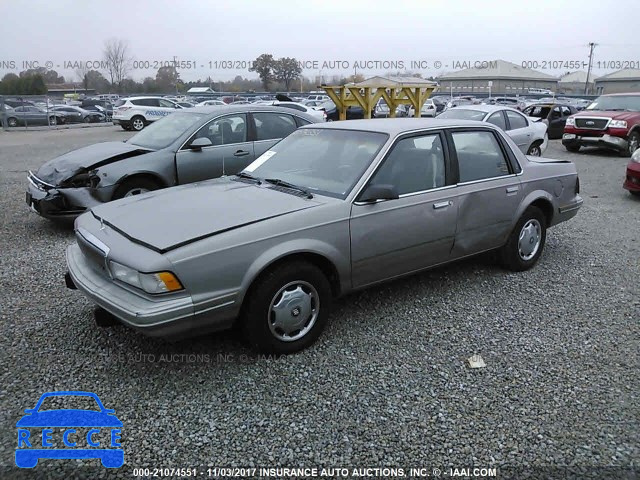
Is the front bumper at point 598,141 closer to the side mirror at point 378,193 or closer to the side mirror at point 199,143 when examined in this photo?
the side mirror at point 199,143

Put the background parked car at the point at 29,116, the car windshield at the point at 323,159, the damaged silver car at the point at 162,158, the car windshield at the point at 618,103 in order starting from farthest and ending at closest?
the background parked car at the point at 29,116, the car windshield at the point at 618,103, the damaged silver car at the point at 162,158, the car windshield at the point at 323,159

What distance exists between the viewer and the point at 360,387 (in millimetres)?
3146

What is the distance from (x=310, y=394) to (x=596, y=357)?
6.69 feet

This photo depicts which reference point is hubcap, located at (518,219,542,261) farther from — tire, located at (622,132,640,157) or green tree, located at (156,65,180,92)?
green tree, located at (156,65,180,92)

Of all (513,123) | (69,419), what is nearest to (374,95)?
(513,123)

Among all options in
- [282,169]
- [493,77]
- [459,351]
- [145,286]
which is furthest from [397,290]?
[493,77]

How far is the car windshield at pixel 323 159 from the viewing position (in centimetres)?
390

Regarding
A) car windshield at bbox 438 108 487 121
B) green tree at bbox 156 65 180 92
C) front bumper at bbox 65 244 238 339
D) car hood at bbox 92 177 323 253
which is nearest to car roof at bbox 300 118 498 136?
car hood at bbox 92 177 323 253

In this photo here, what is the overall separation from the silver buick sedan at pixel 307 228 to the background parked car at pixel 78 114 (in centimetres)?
2831

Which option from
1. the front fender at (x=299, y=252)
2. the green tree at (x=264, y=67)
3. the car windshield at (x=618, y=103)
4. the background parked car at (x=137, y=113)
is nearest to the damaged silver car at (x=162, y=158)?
the front fender at (x=299, y=252)

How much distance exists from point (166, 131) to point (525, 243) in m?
4.88

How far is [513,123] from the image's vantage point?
11.1 metres

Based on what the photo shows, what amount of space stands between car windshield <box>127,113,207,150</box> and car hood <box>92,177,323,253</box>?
2931 millimetres

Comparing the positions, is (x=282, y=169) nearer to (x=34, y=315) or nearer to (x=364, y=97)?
(x=34, y=315)
